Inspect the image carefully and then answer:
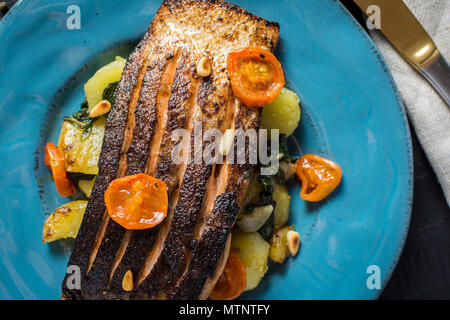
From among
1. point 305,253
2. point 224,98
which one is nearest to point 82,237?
point 224,98

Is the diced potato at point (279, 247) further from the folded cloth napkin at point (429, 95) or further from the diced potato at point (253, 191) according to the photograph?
the folded cloth napkin at point (429, 95)

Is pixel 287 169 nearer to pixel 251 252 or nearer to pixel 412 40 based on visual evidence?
pixel 251 252

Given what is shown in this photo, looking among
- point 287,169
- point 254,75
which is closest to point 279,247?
point 287,169

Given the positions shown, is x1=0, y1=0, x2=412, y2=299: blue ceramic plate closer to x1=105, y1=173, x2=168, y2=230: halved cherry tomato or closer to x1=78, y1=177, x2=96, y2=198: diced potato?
x1=78, y1=177, x2=96, y2=198: diced potato

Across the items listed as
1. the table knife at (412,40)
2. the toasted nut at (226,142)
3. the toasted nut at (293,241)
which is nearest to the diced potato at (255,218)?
the toasted nut at (293,241)

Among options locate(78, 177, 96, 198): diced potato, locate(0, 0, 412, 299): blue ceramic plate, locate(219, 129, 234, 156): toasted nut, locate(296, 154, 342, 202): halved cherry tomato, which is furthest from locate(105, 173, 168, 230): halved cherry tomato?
locate(296, 154, 342, 202): halved cherry tomato

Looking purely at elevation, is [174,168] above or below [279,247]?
above

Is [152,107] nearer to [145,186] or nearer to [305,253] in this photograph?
[145,186]
